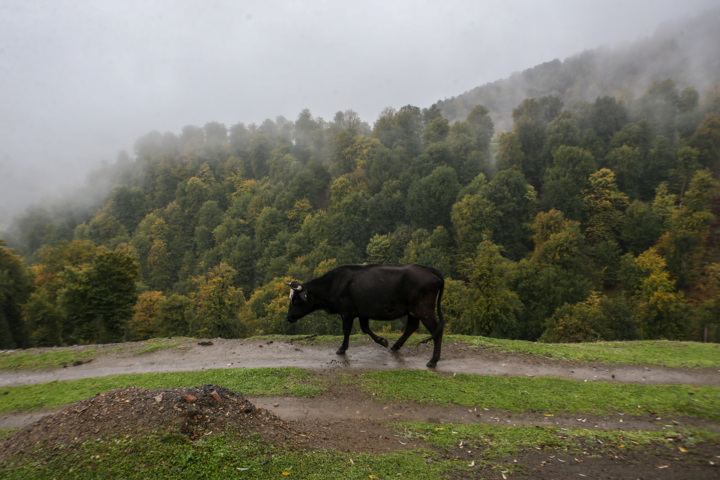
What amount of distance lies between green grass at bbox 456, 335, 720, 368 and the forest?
12.3 m

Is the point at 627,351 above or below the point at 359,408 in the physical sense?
below

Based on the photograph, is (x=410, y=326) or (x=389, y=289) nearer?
(x=389, y=289)

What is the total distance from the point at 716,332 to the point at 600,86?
148 metres

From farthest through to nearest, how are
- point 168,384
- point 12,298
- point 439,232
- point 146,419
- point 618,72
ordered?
point 618,72
point 439,232
point 12,298
point 168,384
point 146,419

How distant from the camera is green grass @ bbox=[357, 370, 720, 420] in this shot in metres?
8.28

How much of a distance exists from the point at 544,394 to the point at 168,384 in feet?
34.5

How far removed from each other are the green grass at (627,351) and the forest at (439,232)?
12.3 m

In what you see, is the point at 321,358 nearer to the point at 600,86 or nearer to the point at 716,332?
the point at 716,332

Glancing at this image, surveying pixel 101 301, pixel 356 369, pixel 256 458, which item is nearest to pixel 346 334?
pixel 356 369

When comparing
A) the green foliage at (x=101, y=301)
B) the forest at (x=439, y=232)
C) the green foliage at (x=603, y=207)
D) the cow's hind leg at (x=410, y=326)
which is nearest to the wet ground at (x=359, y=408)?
the cow's hind leg at (x=410, y=326)

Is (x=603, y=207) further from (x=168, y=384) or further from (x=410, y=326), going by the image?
(x=168, y=384)

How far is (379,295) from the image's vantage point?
467 inches

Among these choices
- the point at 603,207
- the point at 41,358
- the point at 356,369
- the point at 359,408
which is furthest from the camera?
the point at 603,207

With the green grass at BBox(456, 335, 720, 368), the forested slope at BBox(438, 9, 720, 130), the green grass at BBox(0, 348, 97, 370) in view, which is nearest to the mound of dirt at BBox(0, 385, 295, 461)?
the green grass at BBox(0, 348, 97, 370)
